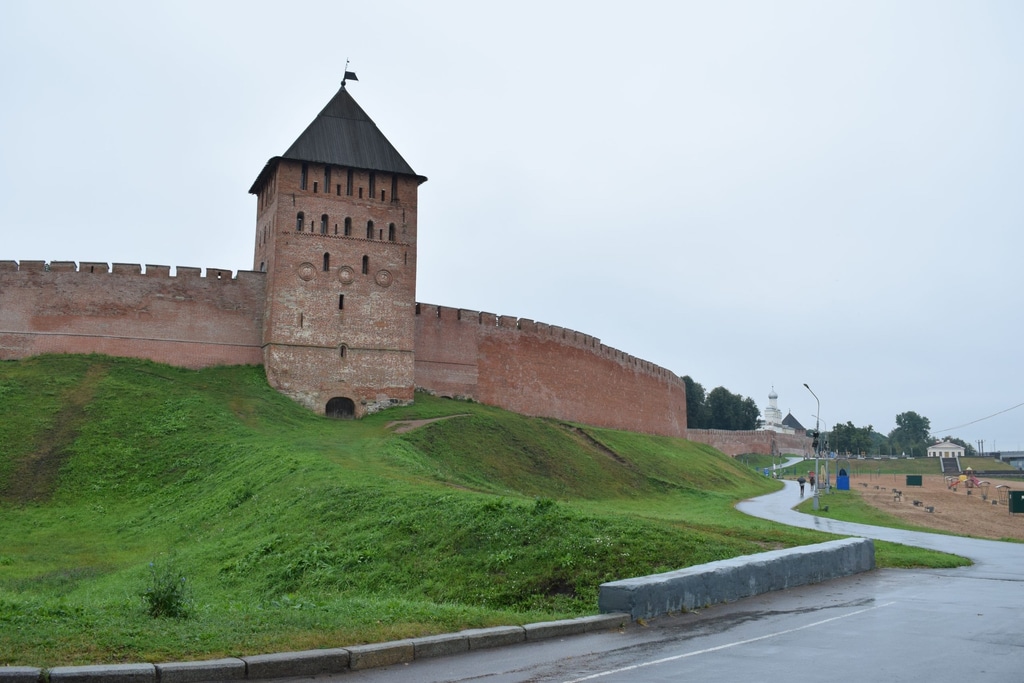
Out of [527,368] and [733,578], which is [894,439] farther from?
[733,578]

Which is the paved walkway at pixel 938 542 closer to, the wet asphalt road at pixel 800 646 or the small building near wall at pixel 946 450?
the wet asphalt road at pixel 800 646

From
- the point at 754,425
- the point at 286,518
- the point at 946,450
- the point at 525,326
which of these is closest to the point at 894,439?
the point at 946,450

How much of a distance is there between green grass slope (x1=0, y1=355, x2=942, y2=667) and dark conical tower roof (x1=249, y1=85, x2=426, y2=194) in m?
7.73

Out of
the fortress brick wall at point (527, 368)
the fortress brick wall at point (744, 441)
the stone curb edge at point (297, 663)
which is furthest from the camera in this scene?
the fortress brick wall at point (744, 441)

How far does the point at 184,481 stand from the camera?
77.7ft

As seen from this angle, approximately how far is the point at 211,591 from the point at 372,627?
7101mm

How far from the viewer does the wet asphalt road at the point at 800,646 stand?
6.96m

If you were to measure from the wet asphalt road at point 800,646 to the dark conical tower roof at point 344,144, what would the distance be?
25.8 meters

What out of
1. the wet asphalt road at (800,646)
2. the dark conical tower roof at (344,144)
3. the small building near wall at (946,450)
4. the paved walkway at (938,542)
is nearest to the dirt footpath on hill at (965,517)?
the paved walkway at (938,542)

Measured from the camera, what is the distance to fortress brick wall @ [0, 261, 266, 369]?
3084 centimetres

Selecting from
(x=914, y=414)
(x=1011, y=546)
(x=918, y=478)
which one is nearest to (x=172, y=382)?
(x=1011, y=546)

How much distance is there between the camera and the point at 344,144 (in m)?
34.4

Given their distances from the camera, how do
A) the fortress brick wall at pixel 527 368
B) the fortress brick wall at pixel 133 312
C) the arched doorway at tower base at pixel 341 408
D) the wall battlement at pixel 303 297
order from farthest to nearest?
the fortress brick wall at pixel 527 368 → the arched doorway at tower base at pixel 341 408 → the wall battlement at pixel 303 297 → the fortress brick wall at pixel 133 312

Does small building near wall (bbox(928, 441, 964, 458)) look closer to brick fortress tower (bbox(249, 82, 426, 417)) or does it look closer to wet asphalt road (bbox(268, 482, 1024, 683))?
brick fortress tower (bbox(249, 82, 426, 417))
